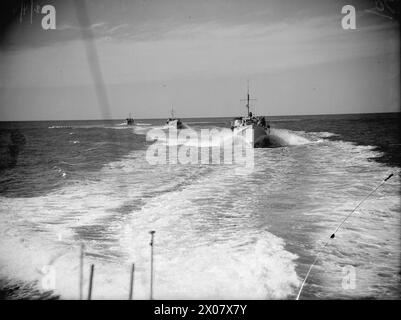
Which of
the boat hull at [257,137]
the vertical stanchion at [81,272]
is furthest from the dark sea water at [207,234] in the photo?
the boat hull at [257,137]

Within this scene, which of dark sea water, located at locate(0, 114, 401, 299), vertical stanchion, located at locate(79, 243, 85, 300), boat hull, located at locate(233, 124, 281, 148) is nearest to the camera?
vertical stanchion, located at locate(79, 243, 85, 300)

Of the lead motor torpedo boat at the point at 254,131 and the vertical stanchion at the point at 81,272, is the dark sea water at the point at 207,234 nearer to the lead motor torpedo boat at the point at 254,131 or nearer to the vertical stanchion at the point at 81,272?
the vertical stanchion at the point at 81,272

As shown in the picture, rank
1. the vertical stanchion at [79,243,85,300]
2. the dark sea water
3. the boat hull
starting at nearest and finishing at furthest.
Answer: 1. the vertical stanchion at [79,243,85,300]
2. the dark sea water
3. the boat hull

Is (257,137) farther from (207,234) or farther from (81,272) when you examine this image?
(81,272)

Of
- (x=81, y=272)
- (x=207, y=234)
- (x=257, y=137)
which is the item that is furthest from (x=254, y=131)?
(x=81, y=272)

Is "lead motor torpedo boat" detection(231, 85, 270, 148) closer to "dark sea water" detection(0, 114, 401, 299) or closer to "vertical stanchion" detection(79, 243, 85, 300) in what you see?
"dark sea water" detection(0, 114, 401, 299)

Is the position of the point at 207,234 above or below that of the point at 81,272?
above

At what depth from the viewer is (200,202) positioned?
10.4 metres

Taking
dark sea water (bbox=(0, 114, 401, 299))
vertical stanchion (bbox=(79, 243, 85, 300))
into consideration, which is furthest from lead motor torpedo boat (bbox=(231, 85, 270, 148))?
vertical stanchion (bbox=(79, 243, 85, 300))

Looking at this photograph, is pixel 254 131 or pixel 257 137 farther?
pixel 254 131

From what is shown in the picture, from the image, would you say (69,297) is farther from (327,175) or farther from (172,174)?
(327,175)

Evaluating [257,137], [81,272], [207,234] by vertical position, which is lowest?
[81,272]

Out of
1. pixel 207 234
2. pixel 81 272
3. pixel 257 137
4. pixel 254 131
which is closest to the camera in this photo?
pixel 81 272
